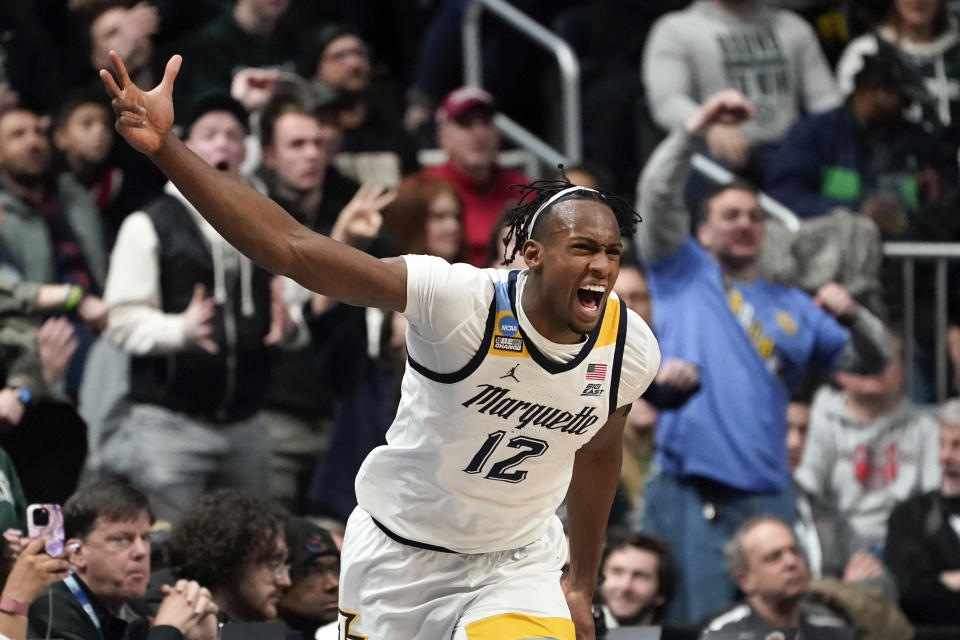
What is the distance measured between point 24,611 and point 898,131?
5.96m

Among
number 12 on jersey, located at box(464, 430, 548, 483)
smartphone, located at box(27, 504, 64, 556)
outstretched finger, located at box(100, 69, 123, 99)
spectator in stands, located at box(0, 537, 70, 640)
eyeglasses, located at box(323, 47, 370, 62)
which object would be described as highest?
eyeglasses, located at box(323, 47, 370, 62)

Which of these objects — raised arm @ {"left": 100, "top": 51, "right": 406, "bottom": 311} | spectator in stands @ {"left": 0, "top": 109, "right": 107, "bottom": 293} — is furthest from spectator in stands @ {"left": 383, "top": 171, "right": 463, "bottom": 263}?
raised arm @ {"left": 100, "top": 51, "right": 406, "bottom": 311}

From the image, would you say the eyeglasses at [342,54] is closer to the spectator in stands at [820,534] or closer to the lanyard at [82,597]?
the spectator in stands at [820,534]

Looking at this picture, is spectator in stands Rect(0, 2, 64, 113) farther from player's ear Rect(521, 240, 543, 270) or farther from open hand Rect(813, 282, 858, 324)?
player's ear Rect(521, 240, 543, 270)

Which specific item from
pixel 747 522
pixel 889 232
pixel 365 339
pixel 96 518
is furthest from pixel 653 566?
pixel 889 232

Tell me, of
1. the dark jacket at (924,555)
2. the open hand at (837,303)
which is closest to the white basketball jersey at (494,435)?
the dark jacket at (924,555)

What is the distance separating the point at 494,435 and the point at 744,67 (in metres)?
5.28

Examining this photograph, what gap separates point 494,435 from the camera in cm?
486

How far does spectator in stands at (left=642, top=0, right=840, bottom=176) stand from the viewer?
31.1 ft

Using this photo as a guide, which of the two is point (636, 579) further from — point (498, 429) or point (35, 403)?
point (35, 403)

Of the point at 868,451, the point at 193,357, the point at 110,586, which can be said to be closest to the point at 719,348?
the point at 868,451

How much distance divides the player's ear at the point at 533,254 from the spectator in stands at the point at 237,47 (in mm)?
4690

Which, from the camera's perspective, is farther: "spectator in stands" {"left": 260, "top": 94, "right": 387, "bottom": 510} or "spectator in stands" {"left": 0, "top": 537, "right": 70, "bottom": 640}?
"spectator in stands" {"left": 260, "top": 94, "right": 387, "bottom": 510}

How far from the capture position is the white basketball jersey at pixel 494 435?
481 cm
